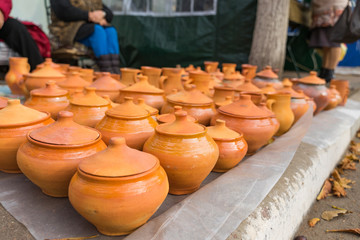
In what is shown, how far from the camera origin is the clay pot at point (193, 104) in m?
1.98

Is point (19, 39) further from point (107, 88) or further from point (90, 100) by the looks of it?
point (90, 100)

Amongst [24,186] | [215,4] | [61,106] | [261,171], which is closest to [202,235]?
[261,171]

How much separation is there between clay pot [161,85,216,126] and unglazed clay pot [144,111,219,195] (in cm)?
58

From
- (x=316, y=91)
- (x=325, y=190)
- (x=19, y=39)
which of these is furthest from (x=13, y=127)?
(x=19, y=39)

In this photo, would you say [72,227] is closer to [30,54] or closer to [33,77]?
[33,77]

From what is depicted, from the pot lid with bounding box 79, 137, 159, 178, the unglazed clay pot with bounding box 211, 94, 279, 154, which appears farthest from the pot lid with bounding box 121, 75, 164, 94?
the pot lid with bounding box 79, 137, 159, 178

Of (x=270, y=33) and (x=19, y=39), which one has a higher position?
(x=270, y=33)

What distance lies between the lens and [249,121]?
1.87 meters

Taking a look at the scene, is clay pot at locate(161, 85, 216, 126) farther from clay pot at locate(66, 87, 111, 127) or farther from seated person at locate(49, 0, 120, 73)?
seated person at locate(49, 0, 120, 73)

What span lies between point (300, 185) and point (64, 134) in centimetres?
133

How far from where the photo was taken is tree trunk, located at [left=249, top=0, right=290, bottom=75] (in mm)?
4730

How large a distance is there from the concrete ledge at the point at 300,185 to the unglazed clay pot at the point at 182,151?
315mm

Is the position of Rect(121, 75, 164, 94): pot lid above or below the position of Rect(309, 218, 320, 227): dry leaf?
above

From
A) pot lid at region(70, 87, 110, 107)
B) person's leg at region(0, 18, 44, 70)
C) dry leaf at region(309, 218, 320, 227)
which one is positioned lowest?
dry leaf at region(309, 218, 320, 227)
